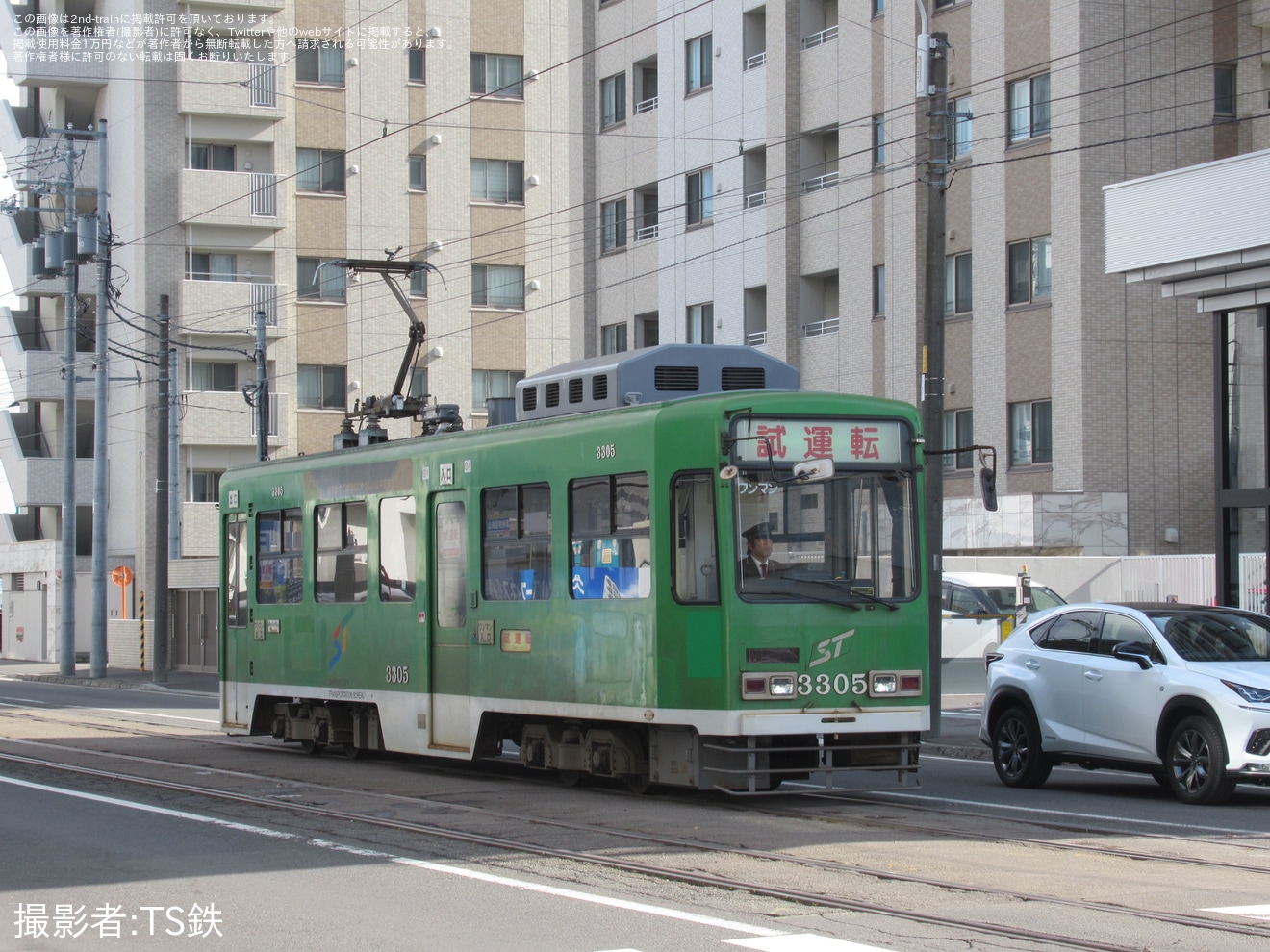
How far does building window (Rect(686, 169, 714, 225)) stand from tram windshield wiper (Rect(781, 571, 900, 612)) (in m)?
30.7

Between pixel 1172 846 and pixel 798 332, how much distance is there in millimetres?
30811

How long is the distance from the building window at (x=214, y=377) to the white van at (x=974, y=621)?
27441mm

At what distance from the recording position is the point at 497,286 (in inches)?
2184

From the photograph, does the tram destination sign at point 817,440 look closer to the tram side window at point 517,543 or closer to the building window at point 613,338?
the tram side window at point 517,543

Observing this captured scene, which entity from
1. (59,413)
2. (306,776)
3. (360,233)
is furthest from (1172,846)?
(59,413)

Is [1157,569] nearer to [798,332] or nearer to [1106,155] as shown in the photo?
[1106,155]

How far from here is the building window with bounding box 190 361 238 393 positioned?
5244 centimetres

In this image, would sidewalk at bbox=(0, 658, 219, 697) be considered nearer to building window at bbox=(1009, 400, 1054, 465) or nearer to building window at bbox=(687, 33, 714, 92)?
building window at bbox=(1009, 400, 1054, 465)

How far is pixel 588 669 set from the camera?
46.7 ft

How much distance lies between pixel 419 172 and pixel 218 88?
21.3ft

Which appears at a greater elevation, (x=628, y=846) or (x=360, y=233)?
(x=360, y=233)

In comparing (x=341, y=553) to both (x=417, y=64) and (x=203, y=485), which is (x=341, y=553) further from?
(x=417, y=64)

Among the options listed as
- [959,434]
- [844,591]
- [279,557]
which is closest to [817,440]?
[844,591]

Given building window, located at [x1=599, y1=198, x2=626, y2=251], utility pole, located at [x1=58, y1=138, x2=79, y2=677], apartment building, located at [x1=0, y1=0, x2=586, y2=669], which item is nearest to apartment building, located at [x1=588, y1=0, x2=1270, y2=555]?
building window, located at [x1=599, y1=198, x2=626, y2=251]
